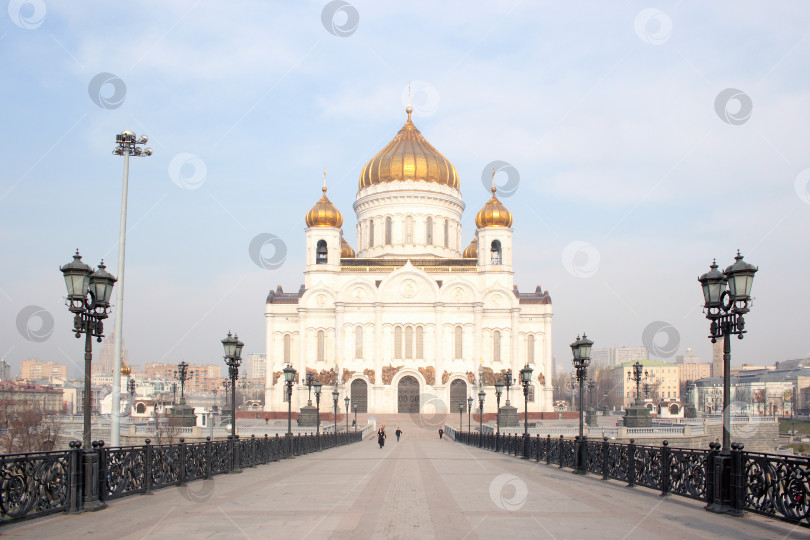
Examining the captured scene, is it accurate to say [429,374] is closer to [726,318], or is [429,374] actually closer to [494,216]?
[494,216]

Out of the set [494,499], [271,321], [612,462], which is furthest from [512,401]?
[494,499]

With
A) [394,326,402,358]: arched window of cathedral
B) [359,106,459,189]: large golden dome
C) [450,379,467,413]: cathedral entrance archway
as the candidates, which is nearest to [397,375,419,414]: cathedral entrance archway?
[394,326,402,358]: arched window of cathedral

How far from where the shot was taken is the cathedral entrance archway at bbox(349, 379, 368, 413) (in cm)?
6119

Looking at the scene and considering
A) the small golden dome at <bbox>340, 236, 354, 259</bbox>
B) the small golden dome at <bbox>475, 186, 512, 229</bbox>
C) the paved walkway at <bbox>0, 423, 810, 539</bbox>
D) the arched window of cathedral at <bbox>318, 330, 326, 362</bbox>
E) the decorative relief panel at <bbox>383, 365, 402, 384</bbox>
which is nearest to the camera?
the paved walkway at <bbox>0, 423, 810, 539</bbox>

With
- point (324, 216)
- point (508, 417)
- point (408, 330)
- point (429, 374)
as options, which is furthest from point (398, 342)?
point (508, 417)

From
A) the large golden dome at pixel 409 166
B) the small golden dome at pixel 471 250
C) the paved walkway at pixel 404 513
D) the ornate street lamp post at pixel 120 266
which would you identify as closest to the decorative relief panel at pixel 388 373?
the small golden dome at pixel 471 250

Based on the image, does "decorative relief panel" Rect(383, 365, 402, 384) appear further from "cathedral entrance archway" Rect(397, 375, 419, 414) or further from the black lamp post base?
the black lamp post base

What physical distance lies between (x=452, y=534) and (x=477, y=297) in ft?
178

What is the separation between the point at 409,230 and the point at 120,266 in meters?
47.5

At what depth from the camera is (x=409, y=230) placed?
225ft

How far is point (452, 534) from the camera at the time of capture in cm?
869

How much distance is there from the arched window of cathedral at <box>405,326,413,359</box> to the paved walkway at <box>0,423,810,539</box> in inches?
1831

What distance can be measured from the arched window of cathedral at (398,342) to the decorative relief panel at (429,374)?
2.50 metres

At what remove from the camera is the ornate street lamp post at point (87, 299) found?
11.2 metres
